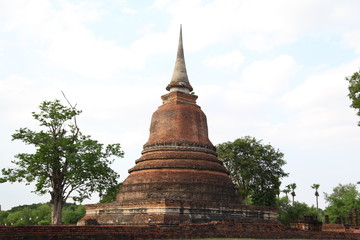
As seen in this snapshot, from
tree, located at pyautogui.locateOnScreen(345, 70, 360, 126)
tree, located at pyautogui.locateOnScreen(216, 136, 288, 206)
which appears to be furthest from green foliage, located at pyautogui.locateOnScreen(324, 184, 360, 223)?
tree, located at pyautogui.locateOnScreen(345, 70, 360, 126)

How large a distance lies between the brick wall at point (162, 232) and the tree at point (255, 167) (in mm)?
14003

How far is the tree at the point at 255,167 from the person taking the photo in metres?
33.9

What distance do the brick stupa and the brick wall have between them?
3185mm

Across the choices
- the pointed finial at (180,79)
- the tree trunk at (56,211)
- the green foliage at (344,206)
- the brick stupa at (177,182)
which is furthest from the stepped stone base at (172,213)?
the green foliage at (344,206)

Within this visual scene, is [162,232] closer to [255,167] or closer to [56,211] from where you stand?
[56,211]

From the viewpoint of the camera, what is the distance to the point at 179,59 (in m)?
28.2

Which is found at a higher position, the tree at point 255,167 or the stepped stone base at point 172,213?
the tree at point 255,167

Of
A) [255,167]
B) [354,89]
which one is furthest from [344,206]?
[354,89]

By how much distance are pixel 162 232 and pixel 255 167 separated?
68.7 feet

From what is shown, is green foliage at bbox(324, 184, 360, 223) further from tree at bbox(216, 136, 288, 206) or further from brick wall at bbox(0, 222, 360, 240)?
brick wall at bbox(0, 222, 360, 240)

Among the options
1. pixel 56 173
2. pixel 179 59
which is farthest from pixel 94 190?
pixel 179 59

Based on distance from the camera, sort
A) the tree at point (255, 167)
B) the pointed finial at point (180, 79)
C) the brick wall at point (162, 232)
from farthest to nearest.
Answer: the tree at point (255, 167)
the pointed finial at point (180, 79)
the brick wall at point (162, 232)

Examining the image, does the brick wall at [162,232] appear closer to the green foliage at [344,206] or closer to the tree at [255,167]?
the tree at [255,167]

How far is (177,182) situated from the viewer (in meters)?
21.2
